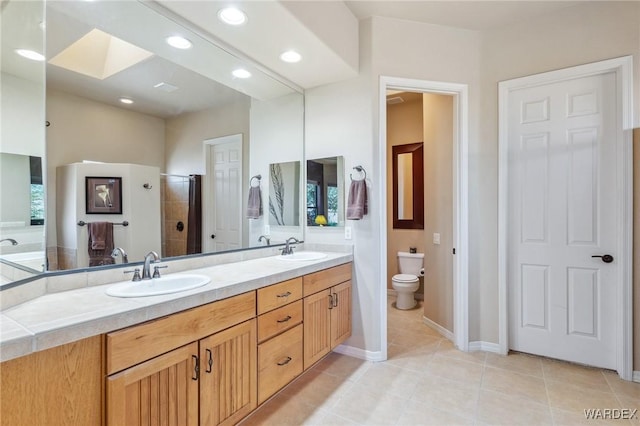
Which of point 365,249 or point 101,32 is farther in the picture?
point 365,249

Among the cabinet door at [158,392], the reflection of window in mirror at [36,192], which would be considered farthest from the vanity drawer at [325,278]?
the reflection of window in mirror at [36,192]

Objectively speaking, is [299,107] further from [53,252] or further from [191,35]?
[53,252]

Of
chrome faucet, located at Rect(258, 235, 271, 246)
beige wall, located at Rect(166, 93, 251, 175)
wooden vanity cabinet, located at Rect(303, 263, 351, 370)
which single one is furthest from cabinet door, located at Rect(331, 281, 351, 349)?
beige wall, located at Rect(166, 93, 251, 175)

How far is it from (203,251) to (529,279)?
2.68m

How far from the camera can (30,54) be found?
1.39 metres

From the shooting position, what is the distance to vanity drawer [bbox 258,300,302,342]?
68.0 inches

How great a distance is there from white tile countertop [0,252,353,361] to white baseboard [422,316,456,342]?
2.08 meters

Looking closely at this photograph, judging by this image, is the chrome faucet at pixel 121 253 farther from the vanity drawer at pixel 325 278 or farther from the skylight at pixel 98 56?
the vanity drawer at pixel 325 278

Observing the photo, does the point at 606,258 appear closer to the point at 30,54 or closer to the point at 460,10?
the point at 460,10

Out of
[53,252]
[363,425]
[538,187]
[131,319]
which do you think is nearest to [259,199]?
[53,252]

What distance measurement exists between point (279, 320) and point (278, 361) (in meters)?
0.24

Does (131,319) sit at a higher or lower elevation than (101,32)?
lower

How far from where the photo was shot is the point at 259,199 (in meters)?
2.72

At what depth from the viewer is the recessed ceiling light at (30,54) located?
1360 mm
